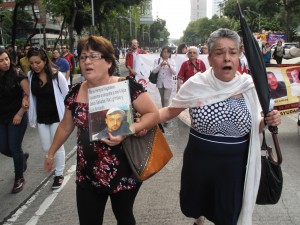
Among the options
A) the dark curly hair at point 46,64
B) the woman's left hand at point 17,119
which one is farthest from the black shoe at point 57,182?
the dark curly hair at point 46,64

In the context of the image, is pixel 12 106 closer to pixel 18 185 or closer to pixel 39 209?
pixel 18 185

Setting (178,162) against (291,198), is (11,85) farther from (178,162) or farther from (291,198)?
(291,198)

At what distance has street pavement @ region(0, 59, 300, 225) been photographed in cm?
368

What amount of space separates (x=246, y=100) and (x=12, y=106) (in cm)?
298

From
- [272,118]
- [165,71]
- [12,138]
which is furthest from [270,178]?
[165,71]

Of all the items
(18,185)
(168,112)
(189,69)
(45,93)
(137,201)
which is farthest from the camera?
(189,69)

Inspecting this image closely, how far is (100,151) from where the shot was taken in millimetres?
2395

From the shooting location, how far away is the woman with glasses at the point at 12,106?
14.1 feet

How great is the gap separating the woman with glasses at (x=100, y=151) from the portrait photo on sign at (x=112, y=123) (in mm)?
85

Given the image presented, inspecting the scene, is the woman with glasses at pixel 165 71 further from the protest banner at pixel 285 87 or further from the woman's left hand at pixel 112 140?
the woman's left hand at pixel 112 140

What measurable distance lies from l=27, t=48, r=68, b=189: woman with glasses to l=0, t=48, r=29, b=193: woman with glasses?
11 centimetres

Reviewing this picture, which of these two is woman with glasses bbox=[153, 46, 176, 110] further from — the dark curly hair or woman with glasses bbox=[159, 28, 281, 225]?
woman with glasses bbox=[159, 28, 281, 225]

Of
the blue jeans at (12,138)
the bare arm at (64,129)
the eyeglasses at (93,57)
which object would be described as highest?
the eyeglasses at (93,57)

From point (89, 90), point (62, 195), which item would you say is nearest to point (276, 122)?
point (89, 90)
